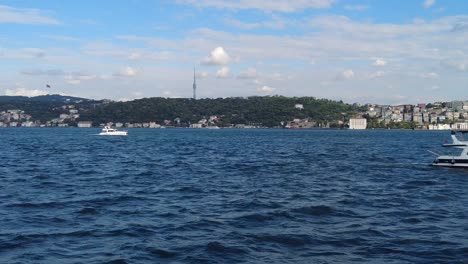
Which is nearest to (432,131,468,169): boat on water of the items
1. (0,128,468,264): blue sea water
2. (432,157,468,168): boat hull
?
(432,157,468,168): boat hull

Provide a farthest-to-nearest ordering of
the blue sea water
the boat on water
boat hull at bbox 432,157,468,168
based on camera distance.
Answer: the boat on water
boat hull at bbox 432,157,468,168
the blue sea water

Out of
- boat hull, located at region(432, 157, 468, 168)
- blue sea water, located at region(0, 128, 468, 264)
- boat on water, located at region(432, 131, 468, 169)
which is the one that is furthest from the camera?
boat on water, located at region(432, 131, 468, 169)

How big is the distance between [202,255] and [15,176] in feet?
84.5

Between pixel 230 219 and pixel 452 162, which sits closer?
pixel 230 219

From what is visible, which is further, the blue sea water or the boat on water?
the boat on water

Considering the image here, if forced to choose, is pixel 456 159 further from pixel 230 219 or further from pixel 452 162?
pixel 230 219

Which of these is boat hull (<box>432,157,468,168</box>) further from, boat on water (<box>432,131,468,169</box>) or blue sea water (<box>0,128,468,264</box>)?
blue sea water (<box>0,128,468,264</box>)

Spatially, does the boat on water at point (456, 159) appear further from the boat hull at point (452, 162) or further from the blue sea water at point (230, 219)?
the blue sea water at point (230, 219)

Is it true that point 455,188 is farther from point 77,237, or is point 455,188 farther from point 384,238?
point 77,237

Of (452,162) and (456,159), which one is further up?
(456,159)

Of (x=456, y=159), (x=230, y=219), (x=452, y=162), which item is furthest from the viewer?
(x=452, y=162)

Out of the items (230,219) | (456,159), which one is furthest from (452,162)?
(230,219)


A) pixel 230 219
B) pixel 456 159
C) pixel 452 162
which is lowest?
pixel 230 219

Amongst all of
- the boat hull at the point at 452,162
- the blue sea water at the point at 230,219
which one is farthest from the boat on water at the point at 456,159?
the blue sea water at the point at 230,219
